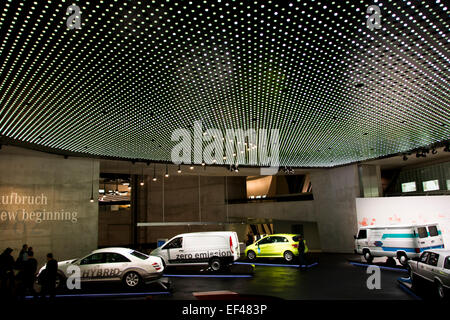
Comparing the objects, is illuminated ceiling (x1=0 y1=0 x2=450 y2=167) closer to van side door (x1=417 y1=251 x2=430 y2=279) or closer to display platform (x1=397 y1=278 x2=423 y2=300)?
van side door (x1=417 y1=251 x2=430 y2=279)

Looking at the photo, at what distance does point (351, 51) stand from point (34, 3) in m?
5.23

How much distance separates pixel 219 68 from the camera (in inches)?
247

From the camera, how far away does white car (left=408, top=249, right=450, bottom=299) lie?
703 cm

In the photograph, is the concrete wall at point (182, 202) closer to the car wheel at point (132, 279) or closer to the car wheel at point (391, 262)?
the car wheel at point (391, 262)

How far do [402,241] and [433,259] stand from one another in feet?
17.2

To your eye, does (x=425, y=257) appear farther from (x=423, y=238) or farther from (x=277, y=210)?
(x=277, y=210)

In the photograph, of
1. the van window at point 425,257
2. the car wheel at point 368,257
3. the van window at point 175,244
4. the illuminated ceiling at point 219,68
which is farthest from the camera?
the car wheel at point 368,257

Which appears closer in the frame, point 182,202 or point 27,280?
point 27,280

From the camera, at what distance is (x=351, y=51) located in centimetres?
584

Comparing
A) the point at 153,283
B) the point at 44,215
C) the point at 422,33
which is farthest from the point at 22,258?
the point at 422,33

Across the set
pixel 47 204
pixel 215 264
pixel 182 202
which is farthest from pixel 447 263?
pixel 182 202

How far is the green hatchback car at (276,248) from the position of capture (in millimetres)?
14797

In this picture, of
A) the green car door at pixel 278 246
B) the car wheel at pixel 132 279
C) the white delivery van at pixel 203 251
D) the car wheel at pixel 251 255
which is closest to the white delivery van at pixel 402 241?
the green car door at pixel 278 246

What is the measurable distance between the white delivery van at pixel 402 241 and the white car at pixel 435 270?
4121 millimetres
